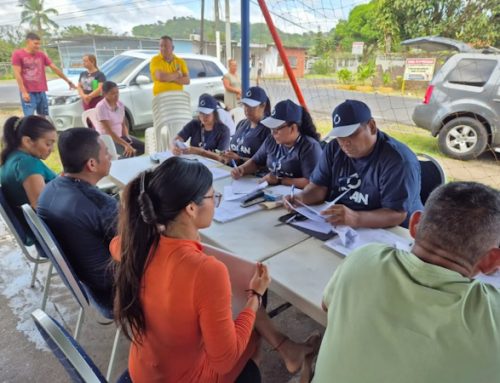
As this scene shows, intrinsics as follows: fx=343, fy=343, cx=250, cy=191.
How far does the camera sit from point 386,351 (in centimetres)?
70

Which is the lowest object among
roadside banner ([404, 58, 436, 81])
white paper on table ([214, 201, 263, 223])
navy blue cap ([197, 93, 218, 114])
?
white paper on table ([214, 201, 263, 223])

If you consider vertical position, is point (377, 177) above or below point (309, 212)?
above

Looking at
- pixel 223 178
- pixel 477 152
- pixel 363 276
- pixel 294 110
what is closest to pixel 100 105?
pixel 223 178

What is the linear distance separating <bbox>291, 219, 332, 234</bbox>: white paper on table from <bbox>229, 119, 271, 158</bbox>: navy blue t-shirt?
4.11 feet

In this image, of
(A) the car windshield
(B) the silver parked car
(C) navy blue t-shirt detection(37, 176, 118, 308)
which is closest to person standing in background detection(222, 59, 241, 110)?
(A) the car windshield

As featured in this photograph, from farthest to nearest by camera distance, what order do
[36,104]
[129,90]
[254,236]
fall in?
[129,90]
[36,104]
[254,236]

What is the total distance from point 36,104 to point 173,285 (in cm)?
558

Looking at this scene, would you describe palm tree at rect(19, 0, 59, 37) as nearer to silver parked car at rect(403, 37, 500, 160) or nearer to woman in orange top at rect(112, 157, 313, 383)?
silver parked car at rect(403, 37, 500, 160)

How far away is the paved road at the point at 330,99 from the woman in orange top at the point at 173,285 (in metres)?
2.65

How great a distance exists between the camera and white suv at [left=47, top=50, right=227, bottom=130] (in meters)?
5.49

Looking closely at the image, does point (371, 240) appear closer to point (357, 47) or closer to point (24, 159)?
point (24, 159)

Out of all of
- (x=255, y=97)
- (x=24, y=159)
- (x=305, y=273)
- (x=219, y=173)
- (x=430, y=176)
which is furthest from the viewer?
(x=255, y=97)

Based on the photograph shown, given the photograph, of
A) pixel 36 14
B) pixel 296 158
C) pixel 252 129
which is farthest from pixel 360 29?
pixel 36 14

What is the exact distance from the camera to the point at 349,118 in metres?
1.65
